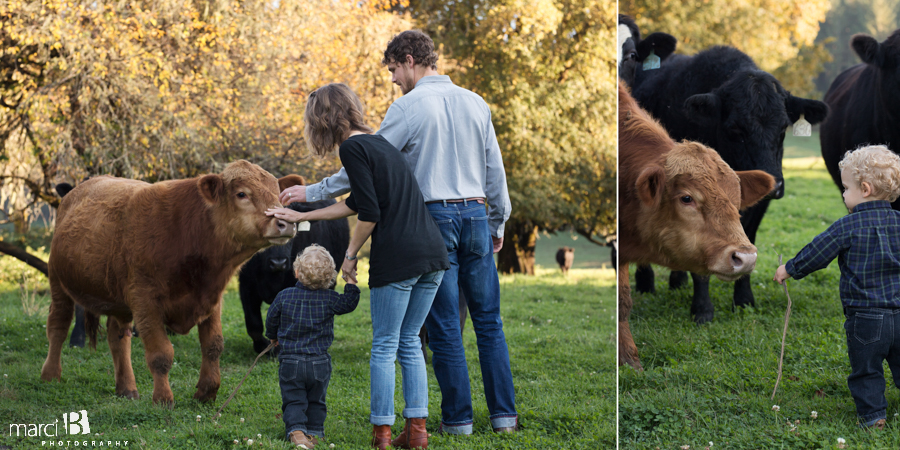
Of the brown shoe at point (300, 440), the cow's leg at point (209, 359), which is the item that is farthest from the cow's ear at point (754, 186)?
the cow's leg at point (209, 359)

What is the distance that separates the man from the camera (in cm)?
362

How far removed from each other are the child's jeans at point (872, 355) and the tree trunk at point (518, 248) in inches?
510

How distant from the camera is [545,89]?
49.3ft

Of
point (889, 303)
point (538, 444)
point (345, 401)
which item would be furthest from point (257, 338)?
point (889, 303)

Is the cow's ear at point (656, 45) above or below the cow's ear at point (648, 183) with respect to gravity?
above

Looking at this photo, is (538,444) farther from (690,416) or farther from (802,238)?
(802,238)

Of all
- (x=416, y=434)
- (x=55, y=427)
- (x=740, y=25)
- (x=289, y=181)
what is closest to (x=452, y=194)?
(x=416, y=434)

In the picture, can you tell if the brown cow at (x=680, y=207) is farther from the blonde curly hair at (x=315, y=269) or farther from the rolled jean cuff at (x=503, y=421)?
the blonde curly hair at (x=315, y=269)

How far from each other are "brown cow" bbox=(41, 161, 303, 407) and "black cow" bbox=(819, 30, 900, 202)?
14.6 ft

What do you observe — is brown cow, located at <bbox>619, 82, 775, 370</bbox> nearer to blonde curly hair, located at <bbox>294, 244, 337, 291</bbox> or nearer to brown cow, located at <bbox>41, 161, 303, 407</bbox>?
blonde curly hair, located at <bbox>294, 244, 337, 291</bbox>

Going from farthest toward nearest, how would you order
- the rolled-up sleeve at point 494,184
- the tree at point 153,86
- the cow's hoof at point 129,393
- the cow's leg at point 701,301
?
1. the tree at point 153,86
2. the cow's hoof at point 129,393
3. the cow's leg at point 701,301
4. the rolled-up sleeve at point 494,184

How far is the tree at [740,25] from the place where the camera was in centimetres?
1764

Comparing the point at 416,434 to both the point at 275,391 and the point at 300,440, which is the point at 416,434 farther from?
the point at 275,391

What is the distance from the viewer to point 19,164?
31.6ft
